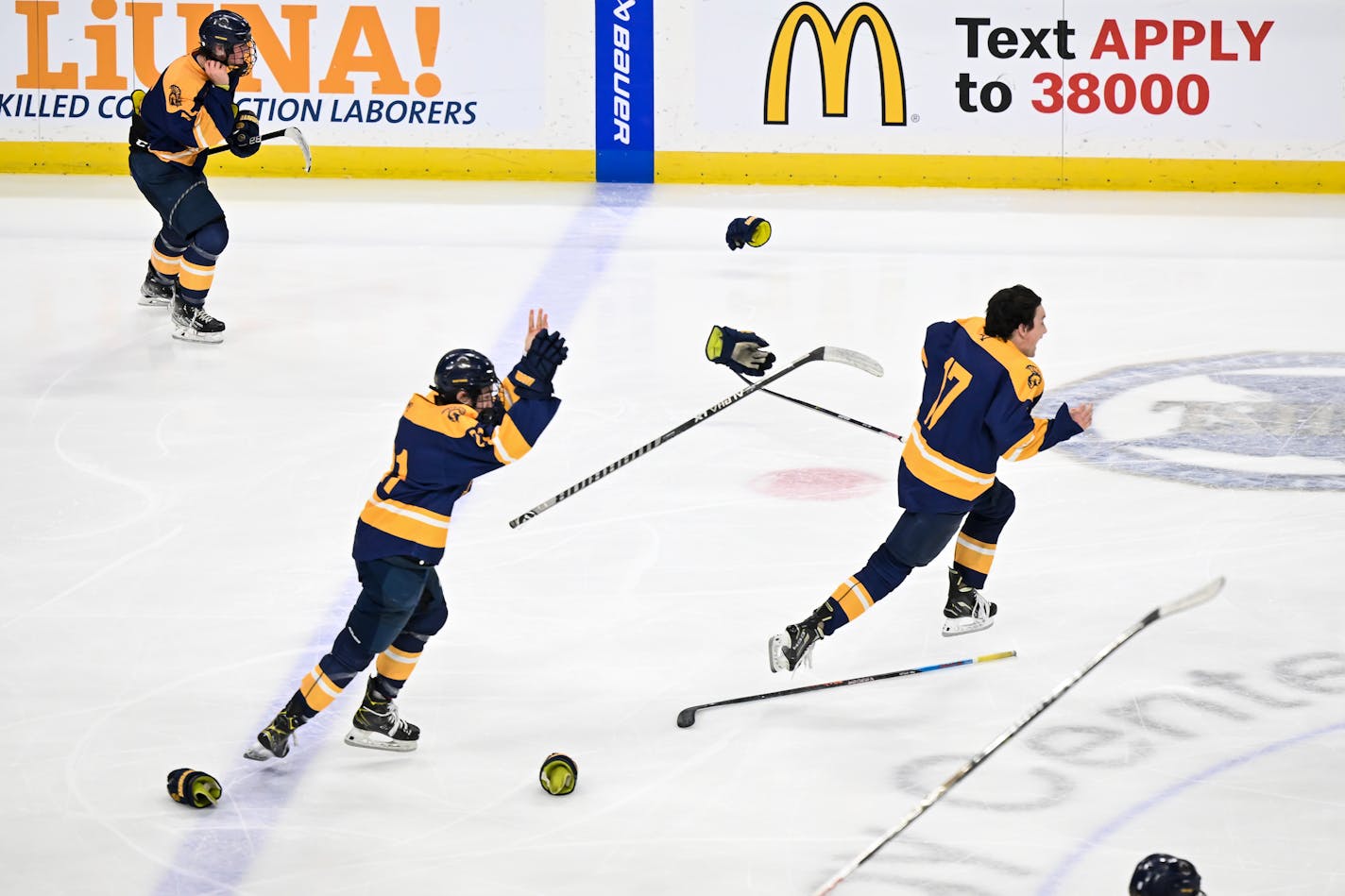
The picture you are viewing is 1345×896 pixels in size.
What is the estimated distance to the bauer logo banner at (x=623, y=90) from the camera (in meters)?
11.9

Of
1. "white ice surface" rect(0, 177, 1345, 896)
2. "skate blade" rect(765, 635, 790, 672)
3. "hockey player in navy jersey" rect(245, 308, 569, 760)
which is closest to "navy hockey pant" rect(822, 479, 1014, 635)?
"skate blade" rect(765, 635, 790, 672)

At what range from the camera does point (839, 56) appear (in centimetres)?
1169

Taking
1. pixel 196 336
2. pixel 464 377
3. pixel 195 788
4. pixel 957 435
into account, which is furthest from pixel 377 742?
pixel 196 336

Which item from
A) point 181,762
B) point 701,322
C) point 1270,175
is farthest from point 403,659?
point 1270,175

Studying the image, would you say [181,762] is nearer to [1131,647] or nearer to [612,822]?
[612,822]

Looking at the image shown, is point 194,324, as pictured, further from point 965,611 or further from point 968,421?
point 968,421

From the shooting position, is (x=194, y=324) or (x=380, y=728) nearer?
(x=380, y=728)

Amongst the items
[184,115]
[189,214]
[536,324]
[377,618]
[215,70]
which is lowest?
[377,618]

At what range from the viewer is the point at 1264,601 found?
16.4ft

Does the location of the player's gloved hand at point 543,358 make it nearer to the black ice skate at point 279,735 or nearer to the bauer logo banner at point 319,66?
the black ice skate at point 279,735

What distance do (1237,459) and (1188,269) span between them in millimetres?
3423

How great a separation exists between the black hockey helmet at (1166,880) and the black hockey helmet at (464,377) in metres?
1.92

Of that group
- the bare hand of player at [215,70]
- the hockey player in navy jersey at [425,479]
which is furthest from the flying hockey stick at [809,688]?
the bare hand of player at [215,70]

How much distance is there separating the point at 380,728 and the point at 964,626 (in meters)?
1.66
